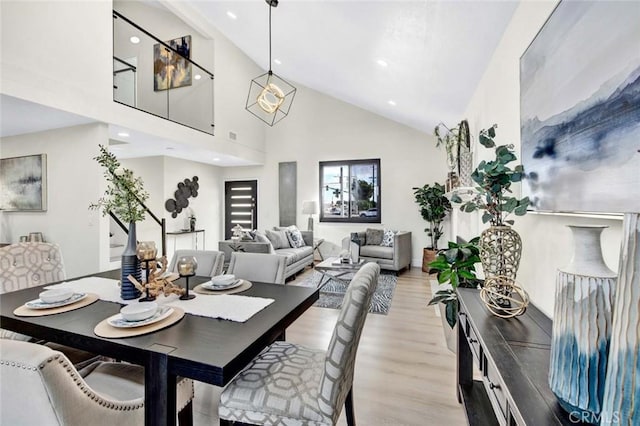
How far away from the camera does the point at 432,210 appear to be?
5.84m

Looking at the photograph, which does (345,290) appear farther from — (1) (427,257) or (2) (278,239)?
(1) (427,257)

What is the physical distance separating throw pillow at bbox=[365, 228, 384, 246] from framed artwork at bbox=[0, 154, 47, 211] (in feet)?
17.2

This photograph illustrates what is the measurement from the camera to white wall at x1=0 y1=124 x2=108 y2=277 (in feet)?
12.0

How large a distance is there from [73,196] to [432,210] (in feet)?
19.1

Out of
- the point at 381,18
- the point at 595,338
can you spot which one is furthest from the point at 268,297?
Result: the point at 381,18

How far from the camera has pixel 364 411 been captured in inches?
72.8

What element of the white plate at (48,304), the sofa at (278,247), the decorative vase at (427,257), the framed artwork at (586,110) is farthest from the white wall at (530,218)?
the decorative vase at (427,257)

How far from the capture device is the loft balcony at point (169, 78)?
5.72m

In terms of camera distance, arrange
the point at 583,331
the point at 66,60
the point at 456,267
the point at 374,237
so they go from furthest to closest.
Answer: the point at 374,237 → the point at 66,60 → the point at 456,267 → the point at 583,331

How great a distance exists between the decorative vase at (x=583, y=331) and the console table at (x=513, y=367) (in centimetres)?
6

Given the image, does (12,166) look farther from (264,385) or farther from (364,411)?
(364,411)

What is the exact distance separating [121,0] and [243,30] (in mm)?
2943

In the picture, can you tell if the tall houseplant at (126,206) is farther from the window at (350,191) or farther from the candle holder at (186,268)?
the window at (350,191)

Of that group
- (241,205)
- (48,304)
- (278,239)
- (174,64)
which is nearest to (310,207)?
(278,239)
